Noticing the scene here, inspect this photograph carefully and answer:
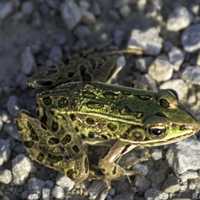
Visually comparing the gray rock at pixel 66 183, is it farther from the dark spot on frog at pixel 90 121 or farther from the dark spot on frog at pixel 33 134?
the dark spot on frog at pixel 90 121

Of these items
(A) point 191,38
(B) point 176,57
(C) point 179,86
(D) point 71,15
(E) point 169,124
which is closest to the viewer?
(E) point 169,124

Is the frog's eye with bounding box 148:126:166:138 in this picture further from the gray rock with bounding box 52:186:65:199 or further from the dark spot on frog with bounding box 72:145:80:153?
the gray rock with bounding box 52:186:65:199

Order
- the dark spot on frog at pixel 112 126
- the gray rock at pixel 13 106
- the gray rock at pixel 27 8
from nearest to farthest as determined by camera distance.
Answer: the dark spot on frog at pixel 112 126
the gray rock at pixel 13 106
the gray rock at pixel 27 8

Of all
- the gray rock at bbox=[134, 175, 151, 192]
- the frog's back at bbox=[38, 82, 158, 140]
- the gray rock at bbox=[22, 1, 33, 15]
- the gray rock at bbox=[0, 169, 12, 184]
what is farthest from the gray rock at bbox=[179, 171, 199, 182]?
the gray rock at bbox=[22, 1, 33, 15]

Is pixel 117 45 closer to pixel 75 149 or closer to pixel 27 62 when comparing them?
pixel 27 62

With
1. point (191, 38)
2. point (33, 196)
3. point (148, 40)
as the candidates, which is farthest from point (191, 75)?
point (33, 196)

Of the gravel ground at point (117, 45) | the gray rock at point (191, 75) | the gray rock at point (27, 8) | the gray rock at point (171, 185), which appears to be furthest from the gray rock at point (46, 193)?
the gray rock at point (27, 8)
